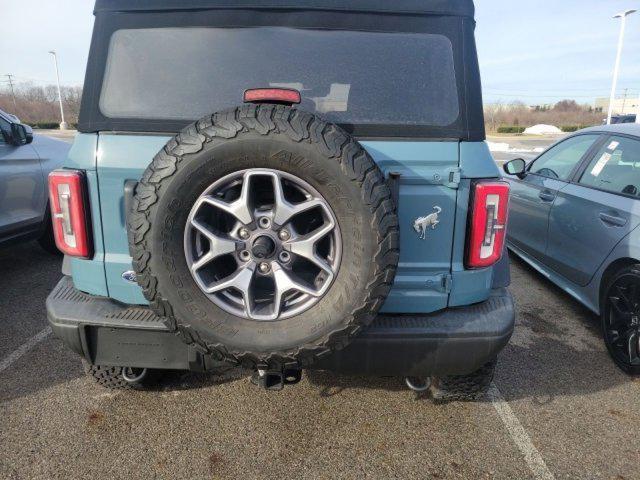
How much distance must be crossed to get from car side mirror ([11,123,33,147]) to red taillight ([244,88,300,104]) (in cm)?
381

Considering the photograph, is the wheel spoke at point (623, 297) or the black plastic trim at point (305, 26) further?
the wheel spoke at point (623, 297)

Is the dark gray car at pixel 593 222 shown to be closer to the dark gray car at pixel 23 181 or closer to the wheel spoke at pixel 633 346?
the wheel spoke at pixel 633 346

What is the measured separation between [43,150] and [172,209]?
412 centimetres

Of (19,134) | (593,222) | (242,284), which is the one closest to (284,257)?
(242,284)

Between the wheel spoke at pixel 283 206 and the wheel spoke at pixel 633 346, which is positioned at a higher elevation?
the wheel spoke at pixel 283 206

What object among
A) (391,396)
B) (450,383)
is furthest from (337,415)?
(450,383)

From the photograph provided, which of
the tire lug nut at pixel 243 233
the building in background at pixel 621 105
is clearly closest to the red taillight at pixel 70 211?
the tire lug nut at pixel 243 233

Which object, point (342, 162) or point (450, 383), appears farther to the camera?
point (450, 383)

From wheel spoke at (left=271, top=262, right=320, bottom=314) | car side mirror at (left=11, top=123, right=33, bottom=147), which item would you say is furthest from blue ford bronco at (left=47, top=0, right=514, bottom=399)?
car side mirror at (left=11, top=123, right=33, bottom=147)

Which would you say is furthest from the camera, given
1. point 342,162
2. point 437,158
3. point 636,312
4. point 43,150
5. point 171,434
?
point 43,150

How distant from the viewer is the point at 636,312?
3.04 metres

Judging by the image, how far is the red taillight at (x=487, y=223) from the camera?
2043 millimetres

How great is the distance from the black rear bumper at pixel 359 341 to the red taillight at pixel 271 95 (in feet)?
3.41

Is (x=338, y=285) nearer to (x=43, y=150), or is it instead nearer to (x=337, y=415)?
(x=337, y=415)
